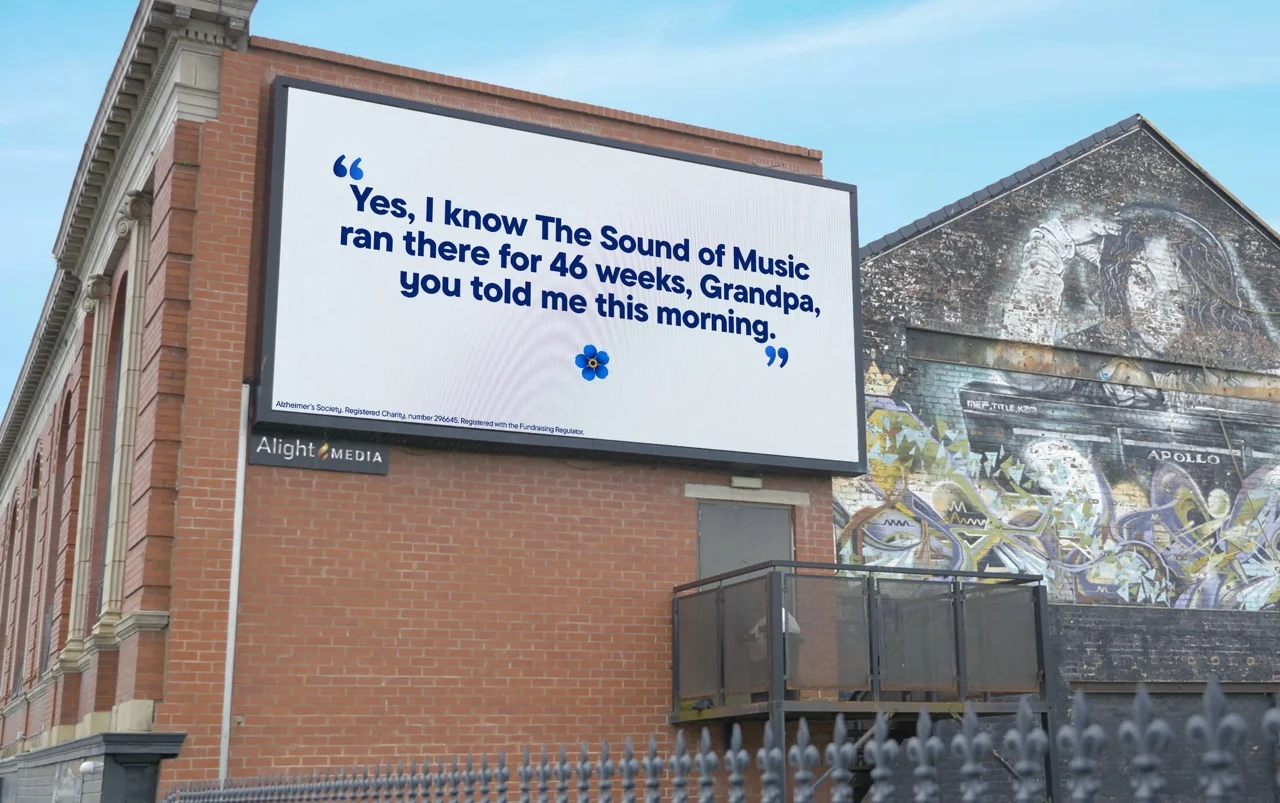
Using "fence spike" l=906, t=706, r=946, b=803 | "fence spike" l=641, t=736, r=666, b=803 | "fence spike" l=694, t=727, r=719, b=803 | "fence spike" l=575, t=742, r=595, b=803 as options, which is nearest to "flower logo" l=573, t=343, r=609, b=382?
"fence spike" l=575, t=742, r=595, b=803

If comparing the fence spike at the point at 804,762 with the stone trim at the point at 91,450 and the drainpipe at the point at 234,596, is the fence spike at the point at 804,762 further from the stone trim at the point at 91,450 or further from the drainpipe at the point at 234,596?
the stone trim at the point at 91,450

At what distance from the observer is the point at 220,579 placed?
13797mm

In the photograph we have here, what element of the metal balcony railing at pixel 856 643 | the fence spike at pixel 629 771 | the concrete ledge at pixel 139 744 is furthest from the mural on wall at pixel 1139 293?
the fence spike at pixel 629 771

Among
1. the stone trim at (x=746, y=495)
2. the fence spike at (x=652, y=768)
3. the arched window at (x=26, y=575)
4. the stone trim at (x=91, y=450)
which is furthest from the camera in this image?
the arched window at (x=26, y=575)

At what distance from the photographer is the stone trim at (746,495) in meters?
16.2

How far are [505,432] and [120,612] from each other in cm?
455

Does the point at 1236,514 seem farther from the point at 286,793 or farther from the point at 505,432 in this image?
the point at 286,793

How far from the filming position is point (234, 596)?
13797mm

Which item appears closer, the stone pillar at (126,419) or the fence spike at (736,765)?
the fence spike at (736,765)

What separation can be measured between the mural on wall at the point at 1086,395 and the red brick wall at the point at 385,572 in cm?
365

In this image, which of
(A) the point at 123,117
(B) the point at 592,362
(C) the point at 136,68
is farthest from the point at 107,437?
(B) the point at 592,362

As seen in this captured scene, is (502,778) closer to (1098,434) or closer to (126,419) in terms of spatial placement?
(126,419)

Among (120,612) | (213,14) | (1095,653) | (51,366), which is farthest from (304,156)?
(51,366)

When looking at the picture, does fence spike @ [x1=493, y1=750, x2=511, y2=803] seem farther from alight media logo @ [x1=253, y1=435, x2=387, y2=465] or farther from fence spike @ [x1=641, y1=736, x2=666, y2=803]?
alight media logo @ [x1=253, y1=435, x2=387, y2=465]
